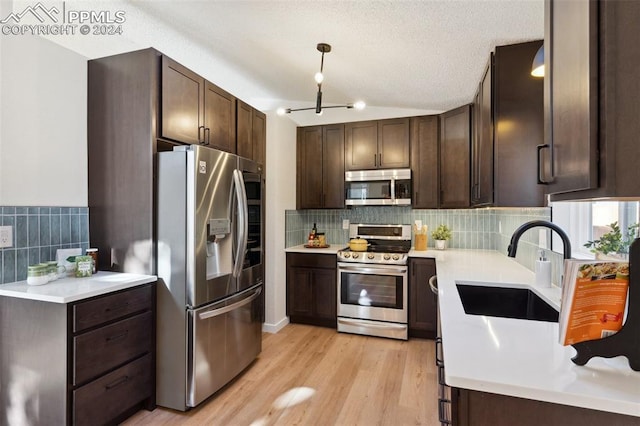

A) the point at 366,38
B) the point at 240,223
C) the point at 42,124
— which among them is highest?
the point at 366,38

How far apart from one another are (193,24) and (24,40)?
3.36 ft

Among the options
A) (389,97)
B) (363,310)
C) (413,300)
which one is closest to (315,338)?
(363,310)

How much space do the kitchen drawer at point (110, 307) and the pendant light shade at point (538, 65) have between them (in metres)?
2.61

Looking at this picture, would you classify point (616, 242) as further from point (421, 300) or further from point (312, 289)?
point (312, 289)

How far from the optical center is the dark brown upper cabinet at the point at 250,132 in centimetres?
303

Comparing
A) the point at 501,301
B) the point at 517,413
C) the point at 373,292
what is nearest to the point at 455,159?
the point at 373,292

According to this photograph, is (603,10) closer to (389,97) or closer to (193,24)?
(193,24)

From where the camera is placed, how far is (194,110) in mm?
2434

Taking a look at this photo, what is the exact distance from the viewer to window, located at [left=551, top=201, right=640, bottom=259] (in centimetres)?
141

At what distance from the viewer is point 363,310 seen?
340 centimetres

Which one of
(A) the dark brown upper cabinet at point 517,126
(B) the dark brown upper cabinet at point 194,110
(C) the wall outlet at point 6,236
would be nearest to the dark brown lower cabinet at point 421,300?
(A) the dark brown upper cabinet at point 517,126

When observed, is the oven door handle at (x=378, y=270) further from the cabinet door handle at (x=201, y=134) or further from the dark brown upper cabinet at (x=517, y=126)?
the cabinet door handle at (x=201, y=134)

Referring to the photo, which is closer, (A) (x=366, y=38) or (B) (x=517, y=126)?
(B) (x=517, y=126)

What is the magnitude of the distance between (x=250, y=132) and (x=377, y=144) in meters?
1.47
